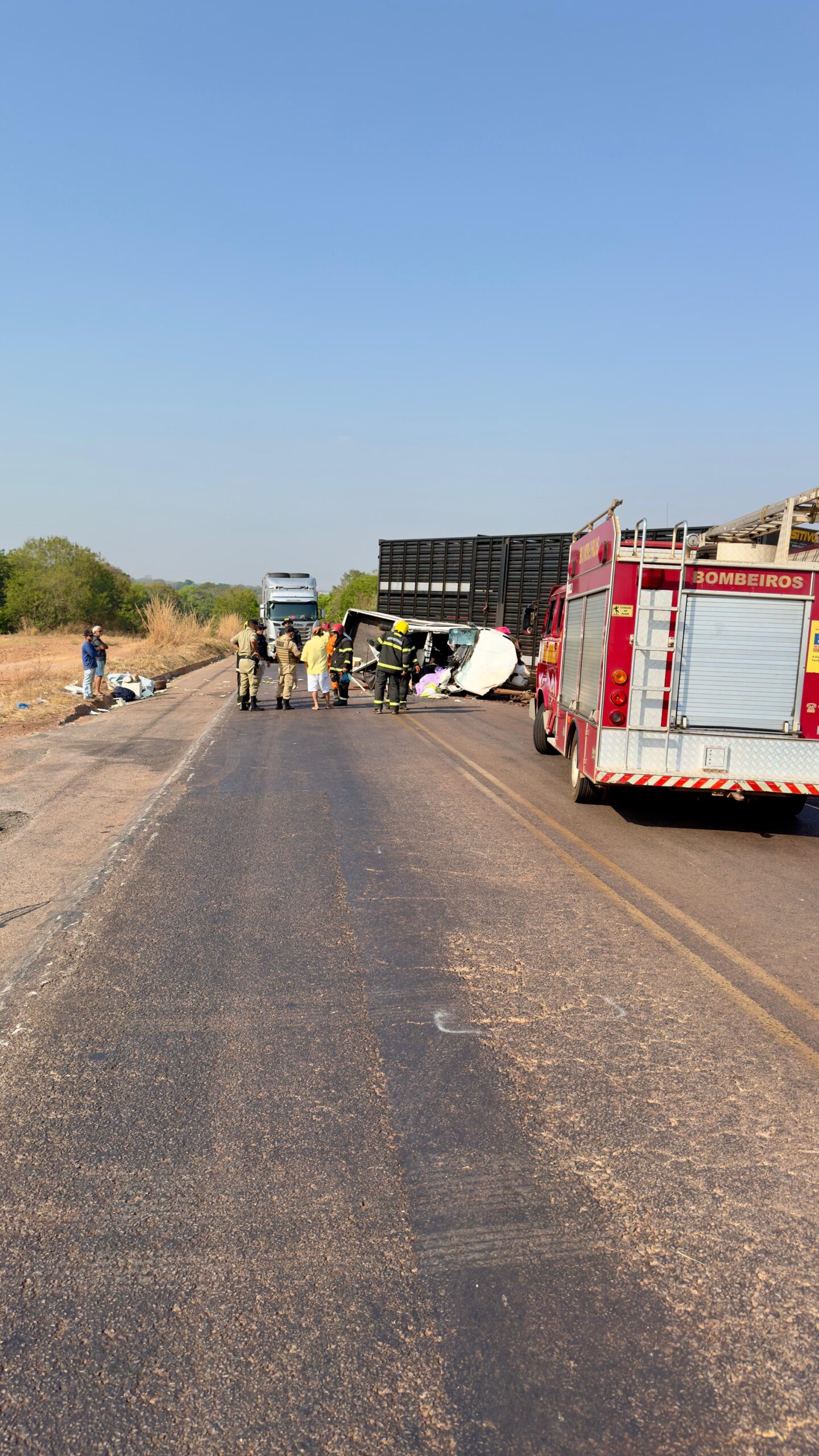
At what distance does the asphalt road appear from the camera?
244 centimetres

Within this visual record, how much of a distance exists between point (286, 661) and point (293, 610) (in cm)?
1844

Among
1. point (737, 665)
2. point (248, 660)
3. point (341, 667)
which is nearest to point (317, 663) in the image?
point (341, 667)

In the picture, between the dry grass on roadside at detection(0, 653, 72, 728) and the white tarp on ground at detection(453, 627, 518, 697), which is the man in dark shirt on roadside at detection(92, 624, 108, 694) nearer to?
the dry grass on roadside at detection(0, 653, 72, 728)

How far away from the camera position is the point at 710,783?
28.9 feet

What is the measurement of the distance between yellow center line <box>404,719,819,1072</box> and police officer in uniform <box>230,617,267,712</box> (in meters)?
9.92

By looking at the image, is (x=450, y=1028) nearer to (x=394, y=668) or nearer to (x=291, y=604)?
(x=394, y=668)

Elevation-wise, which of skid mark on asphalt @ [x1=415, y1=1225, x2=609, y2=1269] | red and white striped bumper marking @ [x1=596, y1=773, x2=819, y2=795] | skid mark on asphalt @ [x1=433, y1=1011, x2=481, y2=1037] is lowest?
skid mark on asphalt @ [x1=415, y1=1225, x2=609, y2=1269]

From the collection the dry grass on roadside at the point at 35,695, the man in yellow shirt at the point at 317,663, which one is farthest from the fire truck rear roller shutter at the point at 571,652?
the dry grass on roadside at the point at 35,695

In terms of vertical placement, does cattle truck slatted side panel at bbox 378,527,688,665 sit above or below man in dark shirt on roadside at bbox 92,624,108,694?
above

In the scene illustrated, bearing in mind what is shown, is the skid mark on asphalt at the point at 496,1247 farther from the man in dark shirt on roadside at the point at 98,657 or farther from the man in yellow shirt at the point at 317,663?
the man in dark shirt on roadside at the point at 98,657

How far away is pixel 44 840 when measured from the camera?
8.73m

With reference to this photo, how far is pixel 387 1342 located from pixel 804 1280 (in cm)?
126

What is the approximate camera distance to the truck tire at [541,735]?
45.9 ft

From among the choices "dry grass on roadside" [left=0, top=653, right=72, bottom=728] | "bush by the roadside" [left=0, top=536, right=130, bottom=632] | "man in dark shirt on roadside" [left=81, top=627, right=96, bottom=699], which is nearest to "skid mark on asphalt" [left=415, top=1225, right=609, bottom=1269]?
"dry grass on roadside" [left=0, top=653, right=72, bottom=728]
